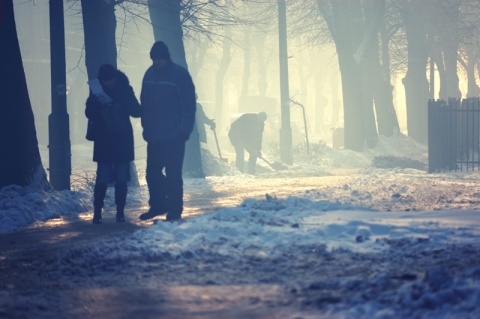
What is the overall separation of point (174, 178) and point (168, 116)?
0.72 meters

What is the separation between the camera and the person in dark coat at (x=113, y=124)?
10273 millimetres

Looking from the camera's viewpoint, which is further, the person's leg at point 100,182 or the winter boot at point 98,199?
the winter boot at point 98,199

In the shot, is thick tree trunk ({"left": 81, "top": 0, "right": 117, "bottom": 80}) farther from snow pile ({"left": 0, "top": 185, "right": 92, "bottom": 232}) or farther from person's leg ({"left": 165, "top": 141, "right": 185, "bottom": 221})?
person's leg ({"left": 165, "top": 141, "right": 185, "bottom": 221})

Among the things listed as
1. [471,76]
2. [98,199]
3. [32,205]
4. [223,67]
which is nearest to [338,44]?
[32,205]

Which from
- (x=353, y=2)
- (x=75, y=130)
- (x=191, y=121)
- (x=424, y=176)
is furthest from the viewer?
(x=75, y=130)

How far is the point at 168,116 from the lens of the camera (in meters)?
10.1

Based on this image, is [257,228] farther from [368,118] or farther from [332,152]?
[368,118]

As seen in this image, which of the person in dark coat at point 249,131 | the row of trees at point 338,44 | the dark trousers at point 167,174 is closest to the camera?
the dark trousers at point 167,174

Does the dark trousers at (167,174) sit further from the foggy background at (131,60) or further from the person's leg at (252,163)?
the foggy background at (131,60)

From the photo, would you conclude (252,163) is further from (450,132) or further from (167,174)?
(167,174)

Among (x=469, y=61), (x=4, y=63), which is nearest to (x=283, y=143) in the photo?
(x=4, y=63)

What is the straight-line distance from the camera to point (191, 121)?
10.2 metres

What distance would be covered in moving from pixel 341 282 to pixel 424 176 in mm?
12738

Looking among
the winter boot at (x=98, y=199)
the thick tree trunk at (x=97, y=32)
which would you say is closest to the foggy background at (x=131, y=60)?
the thick tree trunk at (x=97, y=32)
